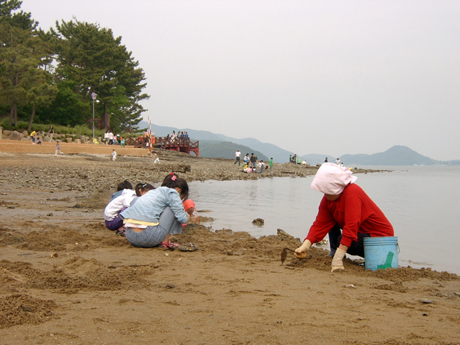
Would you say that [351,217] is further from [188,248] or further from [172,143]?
[172,143]

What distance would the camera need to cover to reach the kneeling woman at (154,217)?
5211mm

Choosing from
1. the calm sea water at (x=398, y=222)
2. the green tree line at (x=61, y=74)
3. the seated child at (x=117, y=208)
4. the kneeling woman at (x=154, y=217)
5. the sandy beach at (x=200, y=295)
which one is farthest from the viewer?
the green tree line at (x=61, y=74)

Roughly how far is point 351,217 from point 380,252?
0.61 meters

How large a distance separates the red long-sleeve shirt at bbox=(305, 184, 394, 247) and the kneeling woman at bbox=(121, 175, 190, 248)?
1745 mm

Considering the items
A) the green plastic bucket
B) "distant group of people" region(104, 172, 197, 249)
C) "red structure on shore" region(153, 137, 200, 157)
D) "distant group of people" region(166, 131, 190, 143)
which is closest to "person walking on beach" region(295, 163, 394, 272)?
the green plastic bucket

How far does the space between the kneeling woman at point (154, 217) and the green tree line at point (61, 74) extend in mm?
28998

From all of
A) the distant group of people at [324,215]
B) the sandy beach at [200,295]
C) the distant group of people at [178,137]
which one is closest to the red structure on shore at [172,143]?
the distant group of people at [178,137]

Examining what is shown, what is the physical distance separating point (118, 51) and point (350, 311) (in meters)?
43.8

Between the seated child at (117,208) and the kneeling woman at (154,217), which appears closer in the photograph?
the kneeling woman at (154,217)

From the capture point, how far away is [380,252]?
479 centimetres

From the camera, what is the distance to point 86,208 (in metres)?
9.06

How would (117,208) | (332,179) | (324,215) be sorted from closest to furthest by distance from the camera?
(332,179) → (324,215) → (117,208)

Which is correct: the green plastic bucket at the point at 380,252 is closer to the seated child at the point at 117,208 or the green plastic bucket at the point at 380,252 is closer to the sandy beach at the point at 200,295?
the sandy beach at the point at 200,295

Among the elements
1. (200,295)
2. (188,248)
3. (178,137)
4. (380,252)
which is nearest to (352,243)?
(380,252)
